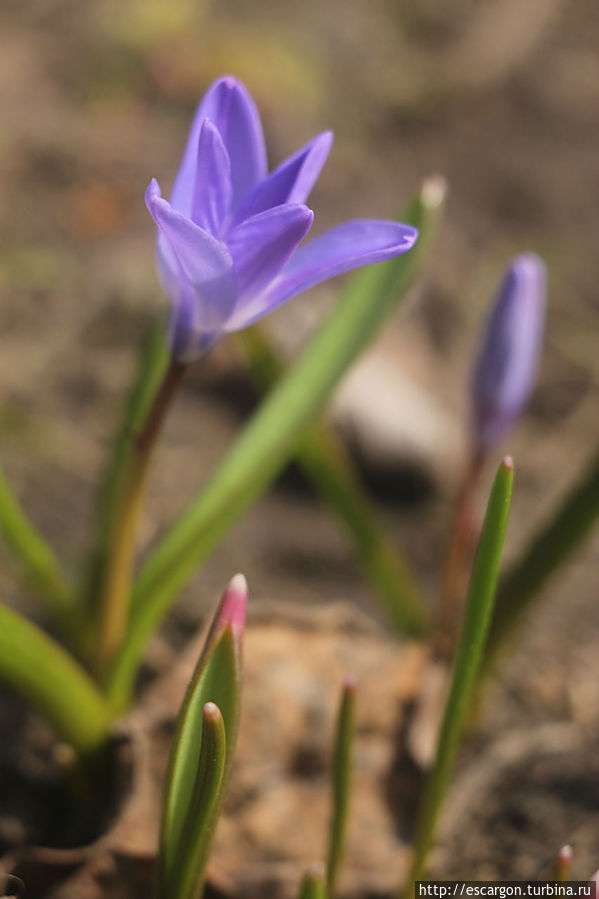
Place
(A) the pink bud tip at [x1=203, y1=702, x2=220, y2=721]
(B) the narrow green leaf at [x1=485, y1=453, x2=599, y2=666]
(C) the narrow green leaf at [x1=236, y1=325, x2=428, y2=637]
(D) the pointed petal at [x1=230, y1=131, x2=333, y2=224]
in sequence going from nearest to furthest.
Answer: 1. (A) the pink bud tip at [x1=203, y1=702, x2=220, y2=721]
2. (D) the pointed petal at [x1=230, y1=131, x2=333, y2=224]
3. (B) the narrow green leaf at [x1=485, y1=453, x2=599, y2=666]
4. (C) the narrow green leaf at [x1=236, y1=325, x2=428, y2=637]

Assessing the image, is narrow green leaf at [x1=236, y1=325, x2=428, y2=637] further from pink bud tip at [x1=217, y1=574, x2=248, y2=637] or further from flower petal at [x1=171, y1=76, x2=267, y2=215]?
pink bud tip at [x1=217, y1=574, x2=248, y2=637]

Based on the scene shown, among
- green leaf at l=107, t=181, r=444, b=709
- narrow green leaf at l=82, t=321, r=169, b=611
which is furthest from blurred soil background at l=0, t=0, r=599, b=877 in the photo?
green leaf at l=107, t=181, r=444, b=709

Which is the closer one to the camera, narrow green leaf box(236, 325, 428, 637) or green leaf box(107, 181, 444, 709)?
green leaf box(107, 181, 444, 709)

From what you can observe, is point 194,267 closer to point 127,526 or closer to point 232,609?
point 232,609

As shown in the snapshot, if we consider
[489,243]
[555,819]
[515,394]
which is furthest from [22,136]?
[555,819]

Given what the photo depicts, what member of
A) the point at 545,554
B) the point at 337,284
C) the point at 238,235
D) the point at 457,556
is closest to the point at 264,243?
the point at 238,235

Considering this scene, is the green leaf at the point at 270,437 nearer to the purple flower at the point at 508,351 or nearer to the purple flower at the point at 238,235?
the purple flower at the point at 508,351

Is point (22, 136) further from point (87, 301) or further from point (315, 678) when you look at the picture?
point (315, 678)
